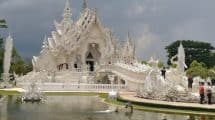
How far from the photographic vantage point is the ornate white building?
204 feet

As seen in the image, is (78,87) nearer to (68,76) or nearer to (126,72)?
(126,72)

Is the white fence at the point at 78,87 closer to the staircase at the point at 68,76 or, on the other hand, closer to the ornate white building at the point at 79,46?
the staircase at the point at 68,76

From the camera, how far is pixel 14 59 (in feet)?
279

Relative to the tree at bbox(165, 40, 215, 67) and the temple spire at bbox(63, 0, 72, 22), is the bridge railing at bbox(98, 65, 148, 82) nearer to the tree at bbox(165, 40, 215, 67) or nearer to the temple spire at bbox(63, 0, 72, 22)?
the temple spire at bbox(63, 0, 72, 22)

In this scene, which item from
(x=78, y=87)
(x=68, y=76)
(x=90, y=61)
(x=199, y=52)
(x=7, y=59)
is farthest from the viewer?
(x=199, y=52)

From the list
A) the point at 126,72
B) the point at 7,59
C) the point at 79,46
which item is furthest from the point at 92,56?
the point at 126,72

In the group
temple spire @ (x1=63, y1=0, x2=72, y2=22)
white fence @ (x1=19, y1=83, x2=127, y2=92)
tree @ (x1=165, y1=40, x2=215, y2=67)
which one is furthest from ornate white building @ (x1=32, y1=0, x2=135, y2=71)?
tree @ (x1=165, y1=40, x2=215, y2=67)

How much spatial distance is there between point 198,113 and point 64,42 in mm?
41051

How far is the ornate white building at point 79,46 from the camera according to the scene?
→ 62.1 metres

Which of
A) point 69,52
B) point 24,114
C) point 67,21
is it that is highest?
point 67,21

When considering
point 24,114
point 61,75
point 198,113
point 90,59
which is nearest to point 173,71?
point 198,113

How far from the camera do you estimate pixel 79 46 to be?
62938mm

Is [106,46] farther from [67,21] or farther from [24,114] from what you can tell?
[24,114]

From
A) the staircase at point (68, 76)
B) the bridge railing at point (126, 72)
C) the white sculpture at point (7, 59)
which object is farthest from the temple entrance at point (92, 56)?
the white sculpture at point (7, 59)
